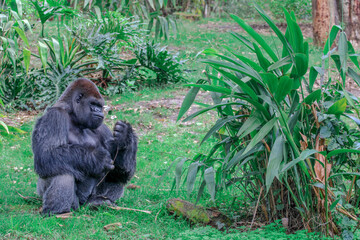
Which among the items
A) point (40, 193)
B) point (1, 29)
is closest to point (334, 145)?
point (40, 193)

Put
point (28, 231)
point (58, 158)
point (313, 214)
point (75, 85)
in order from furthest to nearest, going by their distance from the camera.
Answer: point (75, 85) < point (58, 158) < point (28, 231) < point (313, 214)

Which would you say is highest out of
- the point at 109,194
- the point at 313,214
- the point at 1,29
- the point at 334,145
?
the point at 1,29

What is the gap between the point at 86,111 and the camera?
463cm

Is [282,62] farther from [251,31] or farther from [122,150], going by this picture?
[122,150]

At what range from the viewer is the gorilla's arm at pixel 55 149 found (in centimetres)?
435

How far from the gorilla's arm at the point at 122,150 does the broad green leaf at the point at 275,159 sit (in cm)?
187

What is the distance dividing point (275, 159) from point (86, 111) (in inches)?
85.0

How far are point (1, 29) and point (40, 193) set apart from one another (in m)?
2.65

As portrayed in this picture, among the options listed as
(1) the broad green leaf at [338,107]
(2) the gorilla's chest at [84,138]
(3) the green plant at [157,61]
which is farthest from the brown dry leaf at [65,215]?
(3) the green plant at [157,61]

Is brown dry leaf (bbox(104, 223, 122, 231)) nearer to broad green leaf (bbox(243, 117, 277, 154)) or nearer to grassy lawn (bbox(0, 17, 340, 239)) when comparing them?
grassy lawn (bbox(0, 17, 340, 239))

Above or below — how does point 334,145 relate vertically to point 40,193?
above

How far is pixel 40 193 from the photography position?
4.79 meters

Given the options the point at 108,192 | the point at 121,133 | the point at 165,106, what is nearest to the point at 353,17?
the point at 165,106

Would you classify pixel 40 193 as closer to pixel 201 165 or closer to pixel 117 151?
pixel 117 151
